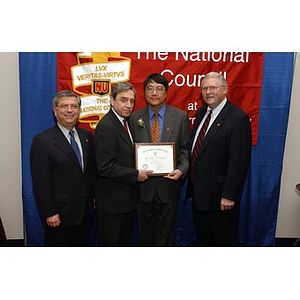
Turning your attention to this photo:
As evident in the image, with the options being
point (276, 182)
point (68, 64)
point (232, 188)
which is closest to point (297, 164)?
point (276, 182)

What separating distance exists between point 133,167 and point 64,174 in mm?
559

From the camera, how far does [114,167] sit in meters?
2.58

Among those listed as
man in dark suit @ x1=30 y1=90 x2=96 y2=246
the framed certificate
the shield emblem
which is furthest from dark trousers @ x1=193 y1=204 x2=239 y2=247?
the shield emblem

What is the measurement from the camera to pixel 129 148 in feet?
8.70

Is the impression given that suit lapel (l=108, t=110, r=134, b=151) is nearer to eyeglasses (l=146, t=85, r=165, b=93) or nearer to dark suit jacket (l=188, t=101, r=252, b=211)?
eyeglasses (l=146, t=85, r=165, b=93)

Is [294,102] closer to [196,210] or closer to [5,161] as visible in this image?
[196,210]

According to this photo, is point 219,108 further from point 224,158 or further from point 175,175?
point 175,175

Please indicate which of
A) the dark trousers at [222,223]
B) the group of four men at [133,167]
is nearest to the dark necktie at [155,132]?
the group of four men at [133,167]

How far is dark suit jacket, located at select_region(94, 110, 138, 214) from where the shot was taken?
256cm

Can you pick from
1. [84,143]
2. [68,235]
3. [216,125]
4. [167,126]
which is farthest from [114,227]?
[216,125]

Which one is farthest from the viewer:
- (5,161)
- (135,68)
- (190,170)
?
(5,161)

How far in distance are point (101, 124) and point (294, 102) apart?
203 cm

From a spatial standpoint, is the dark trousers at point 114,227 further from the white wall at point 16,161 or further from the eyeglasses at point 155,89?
the white wall at point 16,161

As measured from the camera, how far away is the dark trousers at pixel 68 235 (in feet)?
8.41
